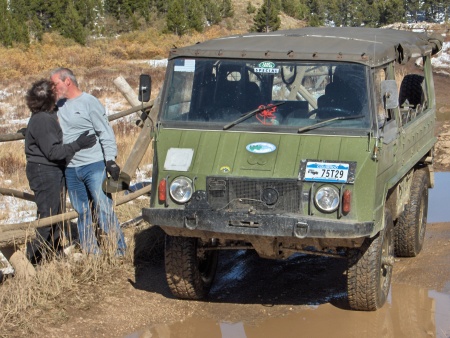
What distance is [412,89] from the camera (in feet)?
28.4

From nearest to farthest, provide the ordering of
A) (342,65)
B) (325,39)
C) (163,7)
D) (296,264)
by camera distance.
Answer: (342,65) < (325,39) < (296,264) < (163,7)

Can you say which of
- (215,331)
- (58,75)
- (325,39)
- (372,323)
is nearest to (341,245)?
(372,323)

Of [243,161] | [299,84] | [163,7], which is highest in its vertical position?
[299,84]

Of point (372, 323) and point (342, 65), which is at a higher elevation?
point (342, 65)

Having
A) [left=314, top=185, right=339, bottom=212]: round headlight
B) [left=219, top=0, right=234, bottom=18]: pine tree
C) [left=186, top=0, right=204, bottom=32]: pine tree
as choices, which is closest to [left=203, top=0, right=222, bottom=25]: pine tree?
[left=219, top=0, right=234, bottom=18]: pine tree

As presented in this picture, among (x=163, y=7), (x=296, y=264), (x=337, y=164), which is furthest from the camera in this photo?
(x=163, y=7)

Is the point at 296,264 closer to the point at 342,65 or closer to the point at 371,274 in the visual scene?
the point at 371,274

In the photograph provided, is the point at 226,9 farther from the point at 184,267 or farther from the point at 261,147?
the point at 261,147

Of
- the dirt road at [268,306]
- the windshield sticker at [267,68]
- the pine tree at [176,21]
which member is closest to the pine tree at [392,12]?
the pine tree at [176,21]

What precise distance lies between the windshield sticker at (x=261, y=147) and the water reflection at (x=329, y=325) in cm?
136

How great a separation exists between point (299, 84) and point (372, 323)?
197cm

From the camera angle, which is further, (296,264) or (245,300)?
(296,264)

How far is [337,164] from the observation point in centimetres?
585

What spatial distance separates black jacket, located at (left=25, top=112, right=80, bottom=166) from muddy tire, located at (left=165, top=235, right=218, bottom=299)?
1229mm
